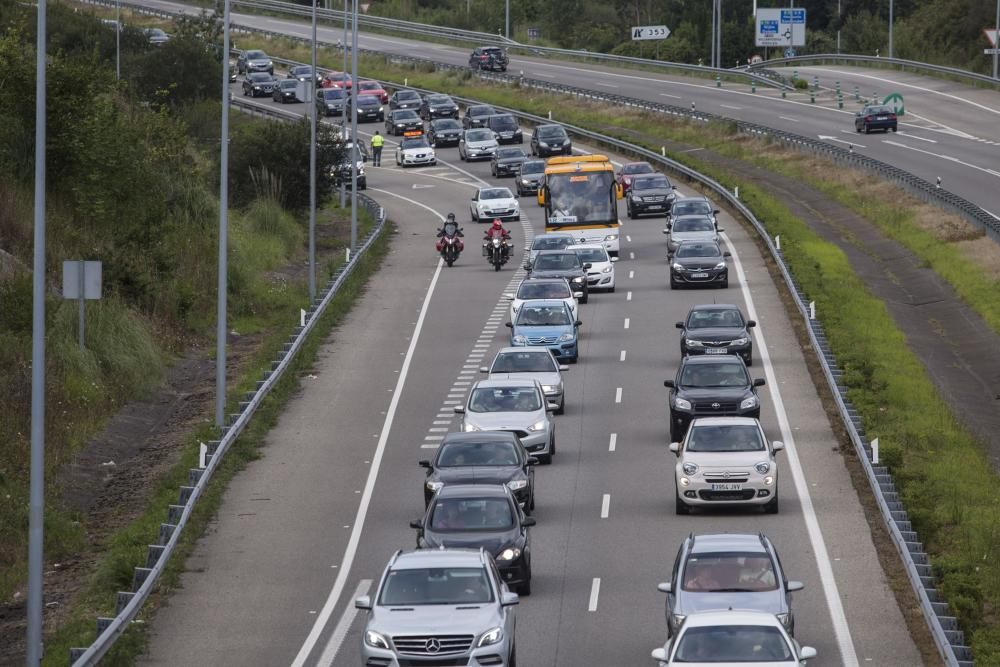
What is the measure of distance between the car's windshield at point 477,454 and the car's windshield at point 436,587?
7.63 meters

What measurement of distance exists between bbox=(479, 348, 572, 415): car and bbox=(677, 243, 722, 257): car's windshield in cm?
1468

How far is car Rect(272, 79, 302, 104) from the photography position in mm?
100500

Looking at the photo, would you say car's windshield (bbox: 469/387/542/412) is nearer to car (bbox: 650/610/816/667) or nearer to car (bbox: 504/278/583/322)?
car (bbox: 504/278/583/322)

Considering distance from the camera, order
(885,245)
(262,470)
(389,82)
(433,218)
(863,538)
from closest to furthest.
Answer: (863,538), (262,470), (885,245), (433,218), (389,82)

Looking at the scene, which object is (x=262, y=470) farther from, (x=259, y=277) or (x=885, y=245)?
(x=885, y=245)

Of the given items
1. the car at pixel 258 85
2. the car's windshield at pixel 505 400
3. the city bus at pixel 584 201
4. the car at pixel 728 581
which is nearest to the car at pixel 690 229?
the city bus at pixel 584 201

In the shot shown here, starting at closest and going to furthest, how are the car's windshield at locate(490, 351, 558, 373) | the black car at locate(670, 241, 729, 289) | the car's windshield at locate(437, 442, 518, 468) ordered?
the car's windshield at locate(437, 442, 518, 468), the car's windshield at locate(490, 351, 558, 373), the black car at locate(670, 241, 729, 289)

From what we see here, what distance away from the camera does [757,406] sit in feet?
104

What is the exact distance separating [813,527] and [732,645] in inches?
381

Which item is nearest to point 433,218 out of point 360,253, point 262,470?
point 360,253

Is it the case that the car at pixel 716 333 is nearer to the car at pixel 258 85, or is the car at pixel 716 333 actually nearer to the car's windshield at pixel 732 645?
the car's windshield at pixel 732 645

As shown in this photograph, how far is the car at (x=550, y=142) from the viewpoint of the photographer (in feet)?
258

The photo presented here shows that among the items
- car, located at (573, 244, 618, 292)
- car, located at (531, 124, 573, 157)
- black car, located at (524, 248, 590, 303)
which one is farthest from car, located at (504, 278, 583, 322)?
car, located at (531, 124, 573, 157)

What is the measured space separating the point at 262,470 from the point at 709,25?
12868 cm
